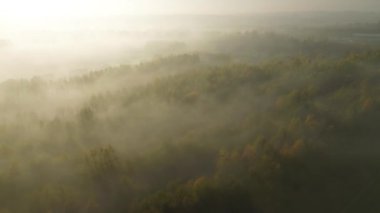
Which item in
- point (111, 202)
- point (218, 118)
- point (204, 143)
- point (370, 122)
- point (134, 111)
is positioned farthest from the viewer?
point (134, 111)

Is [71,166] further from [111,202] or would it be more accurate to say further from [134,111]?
[134,111]

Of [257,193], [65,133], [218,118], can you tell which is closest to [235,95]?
[218,118]

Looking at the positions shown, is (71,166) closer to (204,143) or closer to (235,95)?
(204,143)

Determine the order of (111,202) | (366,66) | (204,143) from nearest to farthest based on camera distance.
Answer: (111,202), (204,143), (366,66)

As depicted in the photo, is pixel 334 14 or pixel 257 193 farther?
pixel 334 14

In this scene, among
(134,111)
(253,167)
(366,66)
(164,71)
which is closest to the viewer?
(253,167)

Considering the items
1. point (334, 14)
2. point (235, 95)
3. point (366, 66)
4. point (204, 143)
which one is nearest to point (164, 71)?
point (235, 95)
